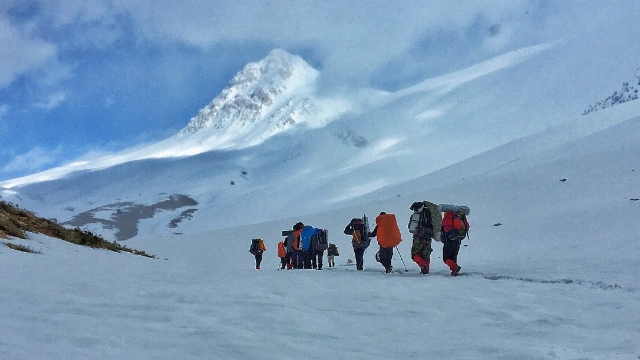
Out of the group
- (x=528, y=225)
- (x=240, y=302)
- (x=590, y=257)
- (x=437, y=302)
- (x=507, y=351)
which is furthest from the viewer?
(x=528, y=225)

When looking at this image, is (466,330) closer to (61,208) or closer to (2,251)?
(2,251)

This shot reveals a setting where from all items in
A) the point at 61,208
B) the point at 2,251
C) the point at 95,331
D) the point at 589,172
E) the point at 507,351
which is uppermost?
the point at 61,208

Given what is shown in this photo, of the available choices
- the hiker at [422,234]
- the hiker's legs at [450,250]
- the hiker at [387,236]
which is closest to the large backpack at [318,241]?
the hiker at [387,236]

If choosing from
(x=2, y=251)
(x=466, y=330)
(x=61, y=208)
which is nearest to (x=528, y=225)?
(x=466, y=330)

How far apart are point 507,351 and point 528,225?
61.4 feet

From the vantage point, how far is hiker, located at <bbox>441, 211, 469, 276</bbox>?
36.1 feet

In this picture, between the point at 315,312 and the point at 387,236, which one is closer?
the point at 315,312

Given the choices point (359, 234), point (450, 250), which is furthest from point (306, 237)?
point (450, 250)

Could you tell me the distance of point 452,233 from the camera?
1100 cm

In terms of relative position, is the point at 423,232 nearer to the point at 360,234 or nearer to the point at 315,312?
the point at 360,234

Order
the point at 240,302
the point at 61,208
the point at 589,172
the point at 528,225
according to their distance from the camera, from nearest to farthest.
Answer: the point at 240,302 < the point at 528,225 < the point at 589,172 < the point at 61,208

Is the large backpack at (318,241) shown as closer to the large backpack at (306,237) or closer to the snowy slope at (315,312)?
the large backpack at (306,237)

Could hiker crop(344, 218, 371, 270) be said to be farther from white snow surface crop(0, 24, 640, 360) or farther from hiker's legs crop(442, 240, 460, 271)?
hiker's legs crop(442, 240, 460, 271)

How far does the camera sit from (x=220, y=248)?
32.4 m
